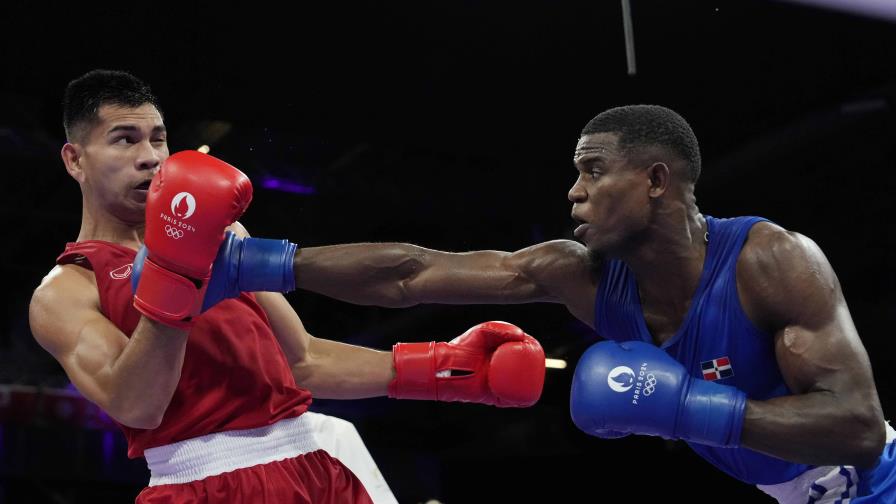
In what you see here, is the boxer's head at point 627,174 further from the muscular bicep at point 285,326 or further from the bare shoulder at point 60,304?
the bare shoulder at point 60,304

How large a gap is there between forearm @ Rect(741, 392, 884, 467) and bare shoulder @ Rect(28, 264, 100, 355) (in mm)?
1664

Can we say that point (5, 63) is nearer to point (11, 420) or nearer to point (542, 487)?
point (11, 420)

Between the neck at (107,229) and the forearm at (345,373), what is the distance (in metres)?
0.62

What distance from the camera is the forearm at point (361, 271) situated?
2.59 meters

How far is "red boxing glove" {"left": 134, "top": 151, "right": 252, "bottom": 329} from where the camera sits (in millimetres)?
2377

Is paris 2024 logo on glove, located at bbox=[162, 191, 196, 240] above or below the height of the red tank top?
above

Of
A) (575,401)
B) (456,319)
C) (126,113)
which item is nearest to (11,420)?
(456,319)

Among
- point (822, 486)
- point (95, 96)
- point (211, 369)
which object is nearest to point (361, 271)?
point (211, 369)

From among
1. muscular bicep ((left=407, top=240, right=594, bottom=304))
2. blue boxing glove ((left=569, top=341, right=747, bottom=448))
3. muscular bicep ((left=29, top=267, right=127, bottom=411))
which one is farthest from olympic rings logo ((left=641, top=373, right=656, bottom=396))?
muscular bicep ((left=29, top=267, right=127, bottom=411))

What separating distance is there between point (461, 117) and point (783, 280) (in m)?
4.99

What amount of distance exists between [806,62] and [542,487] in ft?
16.3

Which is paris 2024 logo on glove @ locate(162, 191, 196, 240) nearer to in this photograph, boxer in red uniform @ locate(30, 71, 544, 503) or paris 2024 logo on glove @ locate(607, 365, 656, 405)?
boxer in red uniform @ locate(30, 71, 544, 503)

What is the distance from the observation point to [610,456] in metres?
9.98

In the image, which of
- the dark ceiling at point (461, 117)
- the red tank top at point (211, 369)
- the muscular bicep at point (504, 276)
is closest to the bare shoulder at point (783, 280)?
the muscular bicep at point (504, 276)
